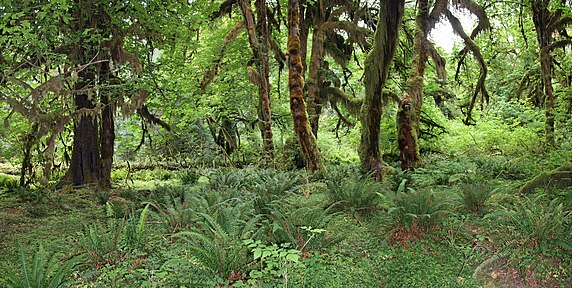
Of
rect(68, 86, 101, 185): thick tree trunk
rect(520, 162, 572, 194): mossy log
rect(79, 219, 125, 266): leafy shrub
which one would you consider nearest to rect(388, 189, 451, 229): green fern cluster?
rect(520, 162, 572, 194): mossy log

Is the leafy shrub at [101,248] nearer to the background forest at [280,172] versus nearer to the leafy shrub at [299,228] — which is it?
the background forest at [280,172]

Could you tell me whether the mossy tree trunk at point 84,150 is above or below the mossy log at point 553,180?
above

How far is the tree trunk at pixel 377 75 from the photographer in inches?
318

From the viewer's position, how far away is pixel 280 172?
34.4ft

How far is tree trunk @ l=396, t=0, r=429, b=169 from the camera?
928cm

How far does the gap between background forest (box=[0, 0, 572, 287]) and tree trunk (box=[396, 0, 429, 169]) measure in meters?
0.05

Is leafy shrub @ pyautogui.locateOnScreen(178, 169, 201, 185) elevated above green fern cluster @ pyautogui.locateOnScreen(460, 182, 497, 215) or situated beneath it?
elevated above

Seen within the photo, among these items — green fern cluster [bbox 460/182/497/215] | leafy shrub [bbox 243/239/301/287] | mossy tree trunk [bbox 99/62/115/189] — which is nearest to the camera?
leafy shrub [bbox 243/239/301/287]

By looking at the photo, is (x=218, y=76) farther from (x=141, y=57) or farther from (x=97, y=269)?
(x=97, y=269)

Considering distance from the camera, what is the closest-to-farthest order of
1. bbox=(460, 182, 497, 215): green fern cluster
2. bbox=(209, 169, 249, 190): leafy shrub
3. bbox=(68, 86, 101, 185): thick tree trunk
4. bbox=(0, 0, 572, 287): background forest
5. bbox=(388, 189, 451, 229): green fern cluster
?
bbox=(0, 0, 572, 287): background forest → bbox=(388, 189, 451, 229): green fern cluster → bbox=(460, 182, 497, 215): green fern cluster → bbox=(209, 169, 249, 190): leafy shrub → bbox=(68, 86, 101, 185): thick tree trunk

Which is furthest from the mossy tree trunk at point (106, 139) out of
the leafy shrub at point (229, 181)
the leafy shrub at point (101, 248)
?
the leafy shrub at point (101, 248)

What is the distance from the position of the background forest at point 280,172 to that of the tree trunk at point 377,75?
0.04 m

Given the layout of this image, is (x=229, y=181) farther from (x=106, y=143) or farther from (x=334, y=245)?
(x=334, y=245)

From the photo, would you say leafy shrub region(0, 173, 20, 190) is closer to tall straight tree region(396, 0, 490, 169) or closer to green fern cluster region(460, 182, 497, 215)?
tall straight tree region(396, 0, 490, 169)
